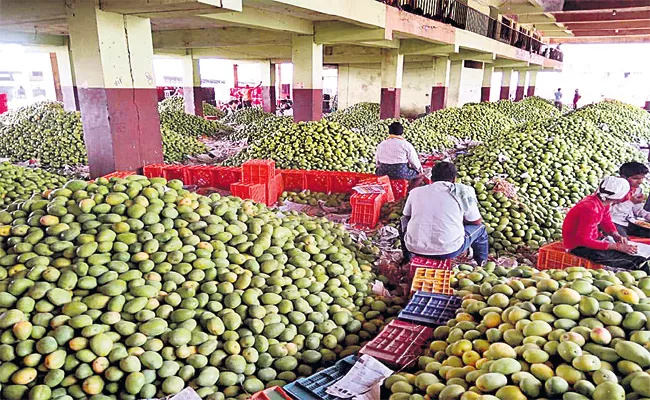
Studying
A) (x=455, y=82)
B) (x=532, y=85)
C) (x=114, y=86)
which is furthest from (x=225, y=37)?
(x=532, y=85)

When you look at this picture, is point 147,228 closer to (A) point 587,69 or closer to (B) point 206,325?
(B) point 206,325

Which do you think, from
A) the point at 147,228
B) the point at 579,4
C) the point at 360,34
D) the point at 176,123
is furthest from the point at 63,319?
the point at 579,4

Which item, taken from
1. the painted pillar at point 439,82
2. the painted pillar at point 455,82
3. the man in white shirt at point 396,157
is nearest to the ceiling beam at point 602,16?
the painted pillar at point 455,82

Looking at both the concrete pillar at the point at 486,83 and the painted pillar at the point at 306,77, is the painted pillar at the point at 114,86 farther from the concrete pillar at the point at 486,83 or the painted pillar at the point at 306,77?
the concrete pillar at the point at 486,83

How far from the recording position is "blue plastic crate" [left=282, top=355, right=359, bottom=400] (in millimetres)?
2148

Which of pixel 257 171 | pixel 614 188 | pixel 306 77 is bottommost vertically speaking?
pixel 257 171

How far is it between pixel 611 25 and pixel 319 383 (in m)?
26.7

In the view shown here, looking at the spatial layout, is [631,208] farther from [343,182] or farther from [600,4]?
[600,4]

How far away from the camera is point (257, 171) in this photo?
5414 millimetres

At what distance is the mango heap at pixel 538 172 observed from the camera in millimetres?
4906

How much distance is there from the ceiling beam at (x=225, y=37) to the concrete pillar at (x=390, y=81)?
13.9 ft

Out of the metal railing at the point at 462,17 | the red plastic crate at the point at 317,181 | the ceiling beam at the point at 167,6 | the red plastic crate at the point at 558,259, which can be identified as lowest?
the red plastic crate at the point at 558,259

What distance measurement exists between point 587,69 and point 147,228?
4283cm

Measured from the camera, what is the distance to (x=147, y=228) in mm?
2863
